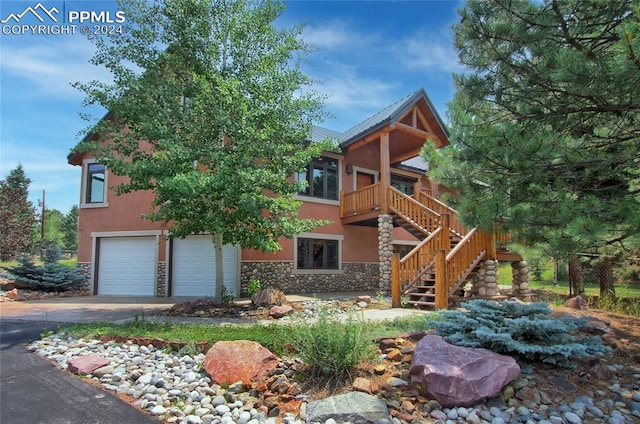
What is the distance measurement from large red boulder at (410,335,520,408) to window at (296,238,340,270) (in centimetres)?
986

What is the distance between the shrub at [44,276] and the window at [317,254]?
8.06 metres

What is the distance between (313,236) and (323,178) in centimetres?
240

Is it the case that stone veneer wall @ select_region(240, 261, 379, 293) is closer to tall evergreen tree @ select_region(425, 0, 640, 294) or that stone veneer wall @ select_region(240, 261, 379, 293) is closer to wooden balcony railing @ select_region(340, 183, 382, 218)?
wooden balcony railing @ select_region(340, 183, 382, 218)

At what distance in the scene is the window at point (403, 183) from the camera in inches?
676

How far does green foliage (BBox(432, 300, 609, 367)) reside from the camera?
154 inches

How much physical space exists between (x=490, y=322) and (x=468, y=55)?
11.7 feet

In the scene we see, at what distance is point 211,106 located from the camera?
8.30 metres

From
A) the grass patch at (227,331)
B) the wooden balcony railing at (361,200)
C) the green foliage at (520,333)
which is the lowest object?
the grass patch at (227,331)

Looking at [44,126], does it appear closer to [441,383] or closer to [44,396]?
[44,396]

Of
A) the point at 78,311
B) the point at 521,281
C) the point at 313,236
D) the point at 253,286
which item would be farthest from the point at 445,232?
the point at 78,311

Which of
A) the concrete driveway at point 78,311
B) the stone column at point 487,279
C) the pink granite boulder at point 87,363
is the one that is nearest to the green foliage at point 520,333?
the pink granite boulder at point 87,363

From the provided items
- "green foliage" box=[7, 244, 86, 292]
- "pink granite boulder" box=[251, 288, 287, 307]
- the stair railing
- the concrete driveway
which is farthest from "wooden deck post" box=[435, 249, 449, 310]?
"green foliage" box=[7, 244, 86, 292]

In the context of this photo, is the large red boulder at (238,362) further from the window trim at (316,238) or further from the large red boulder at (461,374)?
the window trim at (316,238)

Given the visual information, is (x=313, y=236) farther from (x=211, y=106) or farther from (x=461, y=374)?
(x=461, y=374)
